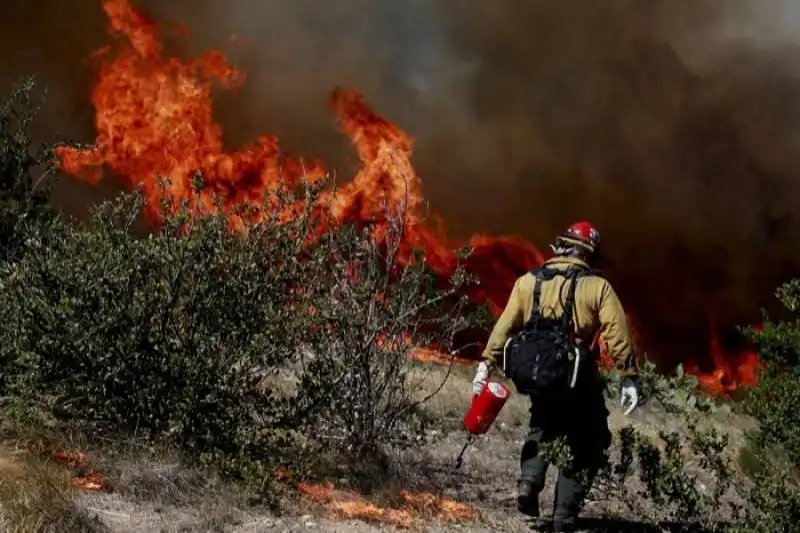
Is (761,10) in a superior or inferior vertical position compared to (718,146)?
superior

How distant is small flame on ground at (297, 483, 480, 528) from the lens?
4.53m

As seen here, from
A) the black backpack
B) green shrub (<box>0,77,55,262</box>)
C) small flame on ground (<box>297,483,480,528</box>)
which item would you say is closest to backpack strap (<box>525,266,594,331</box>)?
the black backpack

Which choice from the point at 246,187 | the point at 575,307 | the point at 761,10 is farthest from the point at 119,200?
the point at 761,10

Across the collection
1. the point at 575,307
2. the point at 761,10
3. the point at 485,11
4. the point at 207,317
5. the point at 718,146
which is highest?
the point at 761,10

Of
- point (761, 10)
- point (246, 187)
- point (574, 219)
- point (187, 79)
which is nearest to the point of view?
point (246, 187)

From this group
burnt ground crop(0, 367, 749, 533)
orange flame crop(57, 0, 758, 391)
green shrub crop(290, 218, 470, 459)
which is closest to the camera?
burnt ground crop(0, 367, 749, 533)

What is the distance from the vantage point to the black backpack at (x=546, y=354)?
449 cm

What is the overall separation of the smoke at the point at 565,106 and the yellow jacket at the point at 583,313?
324 inches

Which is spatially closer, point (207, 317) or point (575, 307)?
point (575, 307)

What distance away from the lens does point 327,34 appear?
44.7 ft

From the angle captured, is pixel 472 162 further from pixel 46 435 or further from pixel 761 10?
pixel 46 435

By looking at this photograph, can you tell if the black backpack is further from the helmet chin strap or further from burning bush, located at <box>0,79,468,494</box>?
burning bush, located at <box>0,79,468,494</box>

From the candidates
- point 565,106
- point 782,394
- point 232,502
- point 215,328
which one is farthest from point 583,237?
point 565,106

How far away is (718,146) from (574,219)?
2465 millimetres
